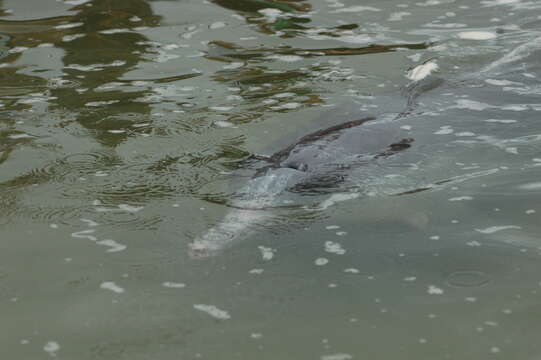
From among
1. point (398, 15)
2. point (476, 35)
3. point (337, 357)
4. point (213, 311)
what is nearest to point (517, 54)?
point (476, 35)

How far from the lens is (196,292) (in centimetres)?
465

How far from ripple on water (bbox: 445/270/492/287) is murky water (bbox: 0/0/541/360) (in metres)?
0.02

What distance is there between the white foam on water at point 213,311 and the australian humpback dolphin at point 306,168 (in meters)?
0.62

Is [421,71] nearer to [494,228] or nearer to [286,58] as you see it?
[286,58]

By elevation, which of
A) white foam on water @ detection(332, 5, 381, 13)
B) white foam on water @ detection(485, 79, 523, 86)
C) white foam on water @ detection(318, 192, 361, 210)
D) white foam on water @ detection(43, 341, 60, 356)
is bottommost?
→ white foam on water @ detection(43, 341, 60, 356)

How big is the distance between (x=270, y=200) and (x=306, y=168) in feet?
2.11

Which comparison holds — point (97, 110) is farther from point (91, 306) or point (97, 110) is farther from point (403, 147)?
point (91, 306)

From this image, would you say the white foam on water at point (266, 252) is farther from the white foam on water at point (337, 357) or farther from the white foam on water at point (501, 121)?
the white foam on water at point (501, 121)

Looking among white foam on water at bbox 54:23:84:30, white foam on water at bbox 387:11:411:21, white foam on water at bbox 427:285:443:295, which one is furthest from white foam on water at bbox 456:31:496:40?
white foam on water at bbox 427:285:443:295

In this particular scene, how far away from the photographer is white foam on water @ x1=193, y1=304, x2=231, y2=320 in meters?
4.38

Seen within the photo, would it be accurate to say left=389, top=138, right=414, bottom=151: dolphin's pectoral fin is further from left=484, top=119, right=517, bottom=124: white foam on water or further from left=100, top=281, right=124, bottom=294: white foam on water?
left=100, top=281, right=124, bottom=294: white foam on water

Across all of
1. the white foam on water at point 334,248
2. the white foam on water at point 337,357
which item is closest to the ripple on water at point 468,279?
the white foam on water at point 334,248

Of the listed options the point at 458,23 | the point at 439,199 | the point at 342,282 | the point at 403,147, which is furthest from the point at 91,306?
the point at 458,23

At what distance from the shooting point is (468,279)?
478 cm
